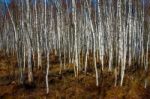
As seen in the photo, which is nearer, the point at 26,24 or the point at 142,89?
the point at 142,89

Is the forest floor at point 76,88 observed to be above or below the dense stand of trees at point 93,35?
below

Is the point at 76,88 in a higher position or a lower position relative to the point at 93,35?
lower

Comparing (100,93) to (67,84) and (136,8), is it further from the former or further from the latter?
(136,8)

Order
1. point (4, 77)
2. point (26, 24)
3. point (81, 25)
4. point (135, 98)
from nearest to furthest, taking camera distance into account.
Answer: point (135, 98)
point (26, 24)
point (4, 77)
point (81, 25)

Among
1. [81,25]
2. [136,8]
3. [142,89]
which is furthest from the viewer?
[81,25]

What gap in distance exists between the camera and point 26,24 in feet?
68.1

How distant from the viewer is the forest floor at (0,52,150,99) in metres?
17.7

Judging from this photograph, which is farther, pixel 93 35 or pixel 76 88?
pixel 93 35

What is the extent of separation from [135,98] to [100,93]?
1727mm

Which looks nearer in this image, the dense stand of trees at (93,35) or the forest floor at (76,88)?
the forest floor at (76,88)

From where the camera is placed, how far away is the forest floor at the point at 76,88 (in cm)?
1767

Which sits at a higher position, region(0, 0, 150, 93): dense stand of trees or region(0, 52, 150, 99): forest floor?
region(0, 0, 150, 93): dense stand of trees

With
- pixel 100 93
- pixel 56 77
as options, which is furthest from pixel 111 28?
pixel 100 93

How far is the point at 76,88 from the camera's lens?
18734 mm
